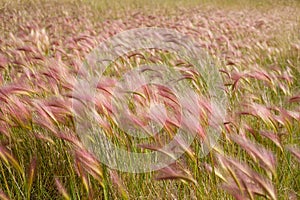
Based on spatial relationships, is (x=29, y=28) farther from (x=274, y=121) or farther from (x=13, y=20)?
(x=274, y=121)

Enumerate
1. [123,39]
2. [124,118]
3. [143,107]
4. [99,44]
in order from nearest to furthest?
[124,118] < [143,107] < [99,44] < [123,39]

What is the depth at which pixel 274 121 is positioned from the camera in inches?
57.4

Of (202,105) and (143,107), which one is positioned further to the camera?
(143,107)

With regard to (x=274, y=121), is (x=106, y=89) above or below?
above

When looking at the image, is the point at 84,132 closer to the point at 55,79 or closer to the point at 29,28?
the point at 55,79

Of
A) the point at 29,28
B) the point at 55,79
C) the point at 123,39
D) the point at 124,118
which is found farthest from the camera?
the point at 29,28

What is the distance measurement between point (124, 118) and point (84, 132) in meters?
0.15

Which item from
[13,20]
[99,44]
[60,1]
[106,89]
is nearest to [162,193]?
[106,89]

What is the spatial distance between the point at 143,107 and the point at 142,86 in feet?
0.35

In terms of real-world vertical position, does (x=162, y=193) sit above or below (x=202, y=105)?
below

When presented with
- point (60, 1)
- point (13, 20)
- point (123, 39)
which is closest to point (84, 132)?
point (123, 39)

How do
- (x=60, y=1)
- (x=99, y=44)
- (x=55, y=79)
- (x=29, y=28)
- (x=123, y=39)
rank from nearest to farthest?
1. (x=55, y=79)
2. (x=99, y=44)
3. (x=123, y=39)
4. (x=29, y=28)
5. (x=60, y=1)

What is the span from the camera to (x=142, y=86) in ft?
5.35

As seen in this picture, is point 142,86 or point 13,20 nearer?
point 142,86
